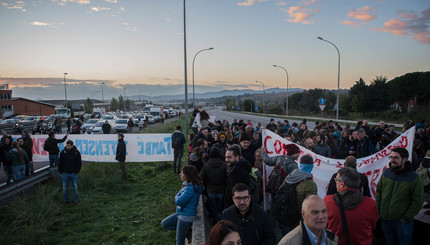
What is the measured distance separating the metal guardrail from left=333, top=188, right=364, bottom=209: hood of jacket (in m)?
8.45

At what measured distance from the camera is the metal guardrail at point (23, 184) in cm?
783

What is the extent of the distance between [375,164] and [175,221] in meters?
4.24

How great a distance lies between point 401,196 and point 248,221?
2.45m

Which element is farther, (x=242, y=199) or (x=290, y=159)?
(x=290, y=159)

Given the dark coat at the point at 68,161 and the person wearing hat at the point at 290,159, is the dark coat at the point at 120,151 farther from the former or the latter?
the person wearing hat at the point at 290,159

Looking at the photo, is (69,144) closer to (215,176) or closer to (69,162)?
(69,162)

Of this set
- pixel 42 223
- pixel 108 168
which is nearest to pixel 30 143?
pixel 108 168

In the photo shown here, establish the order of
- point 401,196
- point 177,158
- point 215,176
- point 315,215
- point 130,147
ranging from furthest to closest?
1. point 130,147
2. point 177,158
3. point 215,176
4. point 401,196
5. point 315,215

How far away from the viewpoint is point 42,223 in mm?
6930

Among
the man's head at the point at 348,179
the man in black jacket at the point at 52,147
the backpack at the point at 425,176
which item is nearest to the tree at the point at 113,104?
the man in black jacket at the point at 52,147

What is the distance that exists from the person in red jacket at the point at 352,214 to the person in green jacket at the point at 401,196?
1110 millimetres

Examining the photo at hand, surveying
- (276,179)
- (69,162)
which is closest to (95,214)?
(69,162)

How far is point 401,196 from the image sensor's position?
407cm

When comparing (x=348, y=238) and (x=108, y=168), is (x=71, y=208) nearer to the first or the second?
(x=108, y=168)
